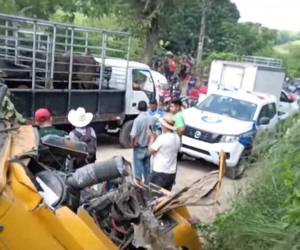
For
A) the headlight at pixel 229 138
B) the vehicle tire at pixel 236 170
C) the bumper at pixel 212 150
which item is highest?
the headlight at pixel 229 138

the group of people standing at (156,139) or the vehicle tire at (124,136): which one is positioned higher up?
the group of people standing at (156,139)

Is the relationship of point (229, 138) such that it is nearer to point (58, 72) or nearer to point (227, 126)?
point (227, 126)

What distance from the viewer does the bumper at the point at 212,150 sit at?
11328 mm

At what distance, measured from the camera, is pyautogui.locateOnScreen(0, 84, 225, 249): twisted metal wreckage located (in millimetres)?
3500

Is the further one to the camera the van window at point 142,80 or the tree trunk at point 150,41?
the tree trunk at point 150,41

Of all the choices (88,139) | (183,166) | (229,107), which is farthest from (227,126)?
(88,139)

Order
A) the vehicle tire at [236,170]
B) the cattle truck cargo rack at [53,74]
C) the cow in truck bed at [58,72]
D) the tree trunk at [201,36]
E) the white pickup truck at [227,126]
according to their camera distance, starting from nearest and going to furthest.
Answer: the cattle truck cargo rack at [53,74]
the vehicle tire at [236,170]
the cow in truck bed at [58,72]
the white pickup truck at [227,126]
the tree trunk at [201,36]

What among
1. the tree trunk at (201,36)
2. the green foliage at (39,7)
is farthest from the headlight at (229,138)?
the tree trunk at (201,36)

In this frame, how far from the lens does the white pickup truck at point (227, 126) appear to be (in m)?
11.4

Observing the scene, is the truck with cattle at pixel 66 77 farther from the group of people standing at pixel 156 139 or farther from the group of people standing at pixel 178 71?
the group of people standing at pixel 178 71

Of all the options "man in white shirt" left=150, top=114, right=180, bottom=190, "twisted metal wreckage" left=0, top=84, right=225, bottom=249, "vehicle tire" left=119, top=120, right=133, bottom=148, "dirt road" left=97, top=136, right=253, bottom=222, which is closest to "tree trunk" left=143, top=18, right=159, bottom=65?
"dirt road" left=97, top=136, right=253, bottom=222

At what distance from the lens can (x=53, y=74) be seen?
1153 cm

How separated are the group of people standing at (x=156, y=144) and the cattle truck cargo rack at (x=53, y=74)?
254 cm

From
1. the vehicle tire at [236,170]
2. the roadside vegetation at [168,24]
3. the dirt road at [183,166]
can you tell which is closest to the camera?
the dirt road at [183,166]
